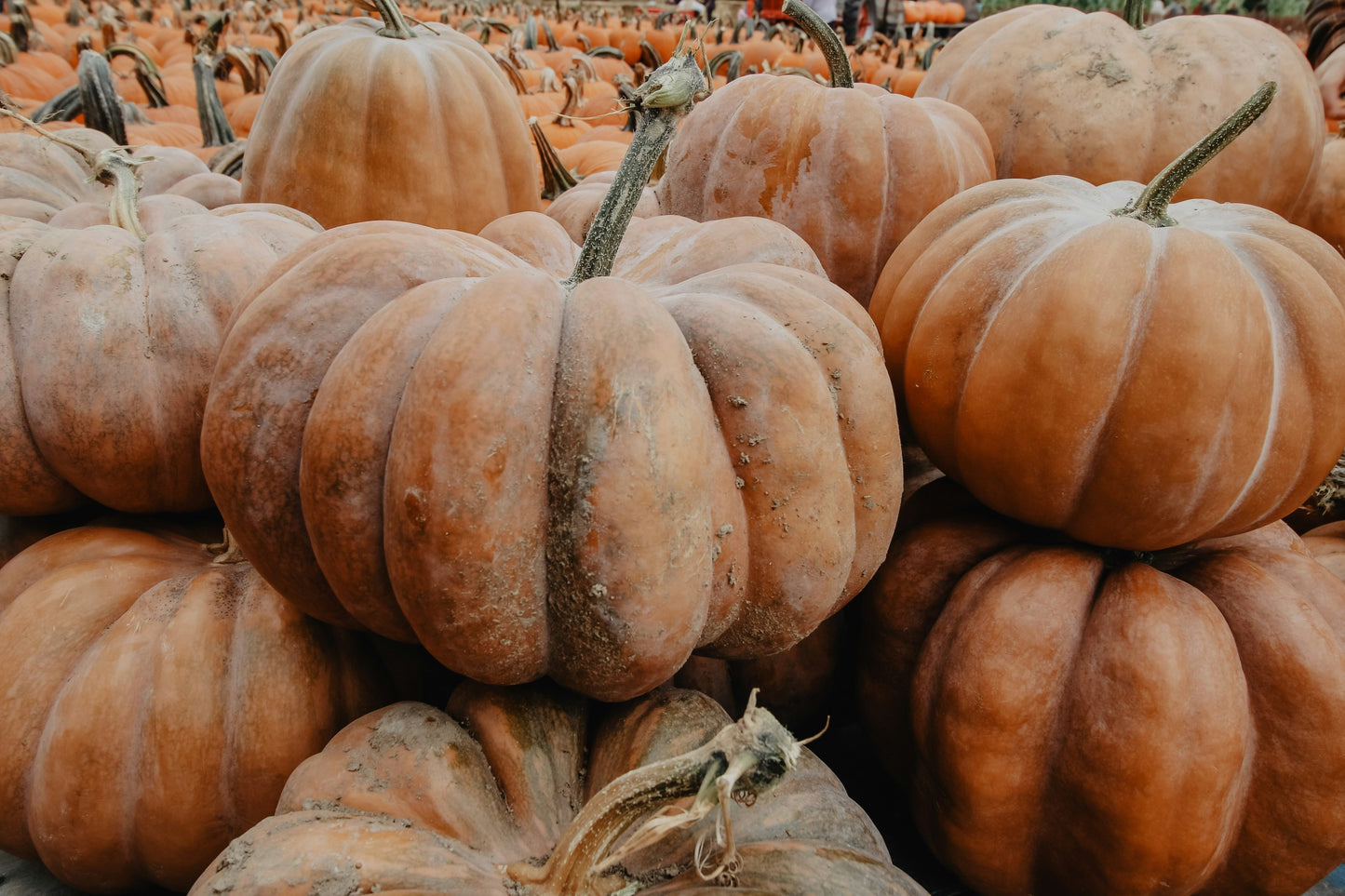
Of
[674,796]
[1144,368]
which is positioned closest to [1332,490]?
[1144,368]

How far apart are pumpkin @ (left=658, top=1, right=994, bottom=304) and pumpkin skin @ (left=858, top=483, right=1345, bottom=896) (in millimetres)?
933

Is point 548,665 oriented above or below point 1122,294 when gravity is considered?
below

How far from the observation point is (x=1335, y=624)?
1475 millimetres

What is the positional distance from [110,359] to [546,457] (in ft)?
3.16

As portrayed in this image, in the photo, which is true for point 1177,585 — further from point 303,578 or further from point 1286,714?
point 303,578

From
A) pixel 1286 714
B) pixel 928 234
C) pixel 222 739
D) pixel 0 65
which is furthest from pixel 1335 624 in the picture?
pixel 0 65

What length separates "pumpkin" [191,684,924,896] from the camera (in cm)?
104

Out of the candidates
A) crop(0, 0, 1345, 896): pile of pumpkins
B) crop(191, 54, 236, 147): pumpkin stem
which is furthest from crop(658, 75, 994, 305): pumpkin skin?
crop(191, 54, 236, 147): pumpkin stem

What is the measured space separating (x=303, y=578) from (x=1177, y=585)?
4.64 ft

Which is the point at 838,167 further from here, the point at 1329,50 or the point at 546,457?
the point at 1329,50

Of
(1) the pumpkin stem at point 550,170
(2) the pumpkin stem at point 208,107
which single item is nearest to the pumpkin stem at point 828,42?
(1) the pumpkin stem at point 550,170

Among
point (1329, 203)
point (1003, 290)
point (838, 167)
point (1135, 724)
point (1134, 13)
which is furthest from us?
point (1329, 203)

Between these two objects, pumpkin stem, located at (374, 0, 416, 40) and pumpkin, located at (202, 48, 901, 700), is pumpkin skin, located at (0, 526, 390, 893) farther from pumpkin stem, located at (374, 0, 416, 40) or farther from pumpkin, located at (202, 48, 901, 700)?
pumpkin stem, located at (374, 0, 416, 40)

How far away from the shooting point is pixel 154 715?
144cm
